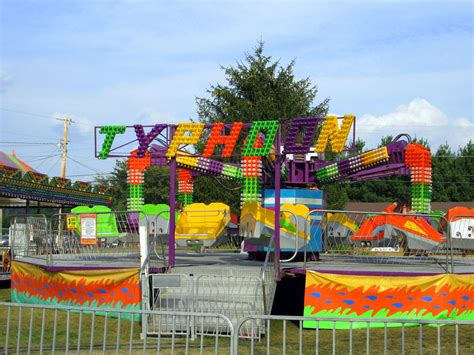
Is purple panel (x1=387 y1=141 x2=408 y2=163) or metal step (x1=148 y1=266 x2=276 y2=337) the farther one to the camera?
purple panel (x1=387 y1=141 x2=408 y2=163)

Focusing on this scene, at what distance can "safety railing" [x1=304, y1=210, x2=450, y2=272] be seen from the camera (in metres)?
14.7

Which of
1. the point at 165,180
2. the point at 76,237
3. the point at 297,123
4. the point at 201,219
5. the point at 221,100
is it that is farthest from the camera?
the point at 165,180

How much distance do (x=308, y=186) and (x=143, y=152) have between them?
7523 millimetres

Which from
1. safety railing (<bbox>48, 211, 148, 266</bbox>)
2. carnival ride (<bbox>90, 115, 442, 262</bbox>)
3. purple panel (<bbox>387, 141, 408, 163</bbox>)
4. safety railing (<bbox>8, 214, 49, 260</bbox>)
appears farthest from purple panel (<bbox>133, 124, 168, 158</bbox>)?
purple panel (<bbox>387, 141, 408, 163</bbox>)

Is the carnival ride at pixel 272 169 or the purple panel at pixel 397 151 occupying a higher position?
the purple panel at pixel 397 151

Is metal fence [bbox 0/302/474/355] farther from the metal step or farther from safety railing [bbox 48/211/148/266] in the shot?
safety railing [bbox 48/211/148/266]

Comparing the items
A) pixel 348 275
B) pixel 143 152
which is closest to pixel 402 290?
pixel 348 275

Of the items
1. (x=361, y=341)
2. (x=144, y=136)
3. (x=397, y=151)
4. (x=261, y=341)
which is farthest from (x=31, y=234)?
(x=397, y=151)

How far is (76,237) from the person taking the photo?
55.9 ft

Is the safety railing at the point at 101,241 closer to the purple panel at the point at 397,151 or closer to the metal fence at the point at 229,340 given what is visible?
the metal fence at the point at 229,340

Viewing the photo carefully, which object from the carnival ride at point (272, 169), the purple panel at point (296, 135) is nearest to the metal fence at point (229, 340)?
the carnival ride at point (272, 169)

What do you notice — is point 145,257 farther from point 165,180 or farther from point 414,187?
point 165,180

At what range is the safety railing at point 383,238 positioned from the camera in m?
14.7

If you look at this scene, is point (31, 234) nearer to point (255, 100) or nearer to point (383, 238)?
point (383, 238)
